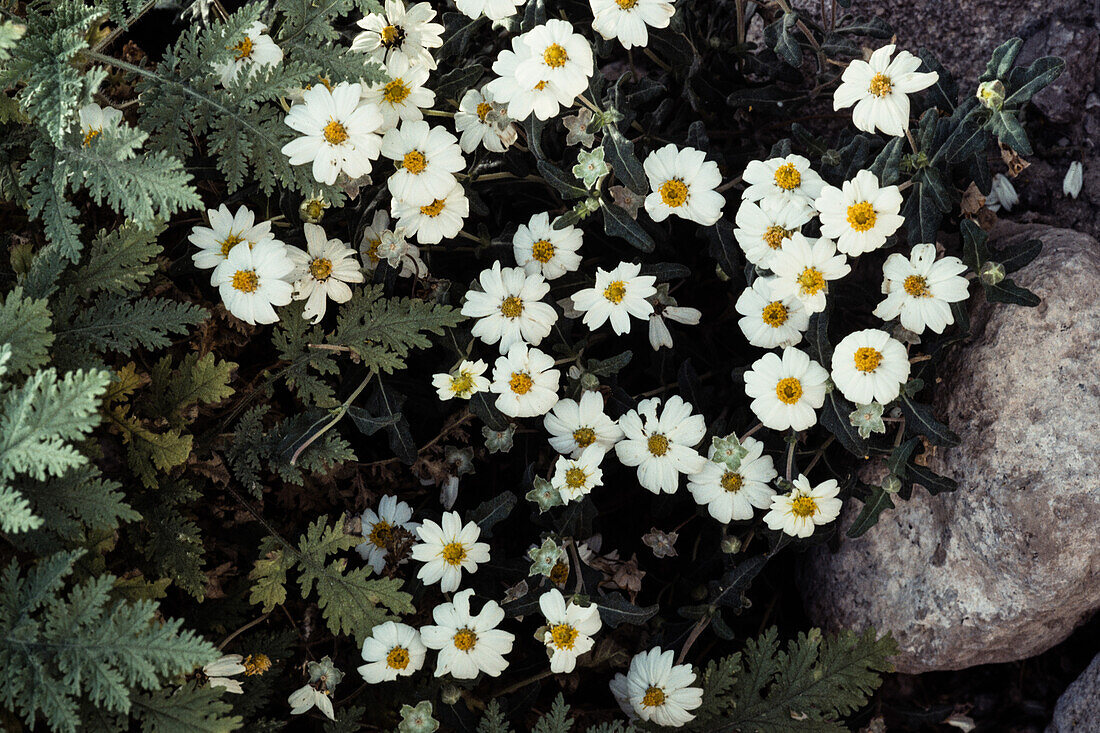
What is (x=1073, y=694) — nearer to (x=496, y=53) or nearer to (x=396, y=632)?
(x=396, y=632)

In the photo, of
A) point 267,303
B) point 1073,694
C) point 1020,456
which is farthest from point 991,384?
point 267,303

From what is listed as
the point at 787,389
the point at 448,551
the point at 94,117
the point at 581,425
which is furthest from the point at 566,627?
the point at 94,117

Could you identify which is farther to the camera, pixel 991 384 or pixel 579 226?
pixel 579 226

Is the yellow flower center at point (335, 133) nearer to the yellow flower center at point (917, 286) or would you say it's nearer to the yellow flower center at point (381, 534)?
the yellow flower center at point (381, 534)

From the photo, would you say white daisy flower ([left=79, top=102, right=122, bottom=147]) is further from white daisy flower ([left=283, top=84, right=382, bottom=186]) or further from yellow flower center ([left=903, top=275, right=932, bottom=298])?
yellow flower center ([left=903, top=275, right=932, bottom=298])

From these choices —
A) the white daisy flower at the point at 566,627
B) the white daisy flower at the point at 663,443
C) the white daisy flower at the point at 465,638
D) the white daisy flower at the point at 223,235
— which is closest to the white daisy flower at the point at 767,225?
the white daisy flower at the point at 663,443

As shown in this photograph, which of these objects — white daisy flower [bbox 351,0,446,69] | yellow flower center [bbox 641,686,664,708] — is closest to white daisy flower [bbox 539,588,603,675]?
yellow flower center [bbox 641,686,664,708]

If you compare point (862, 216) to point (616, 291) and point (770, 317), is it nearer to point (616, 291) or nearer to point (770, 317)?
point (770, 317)
